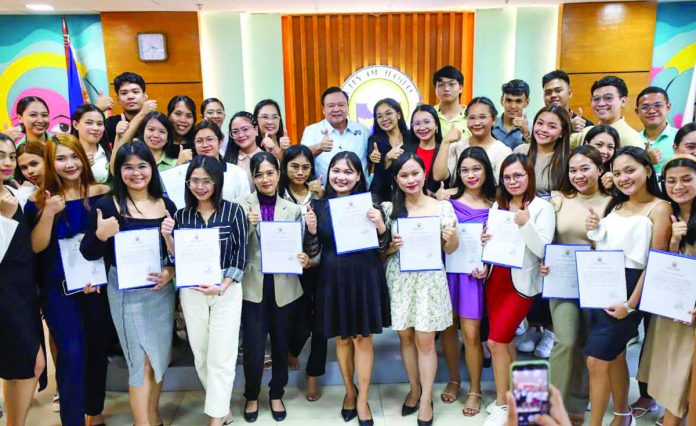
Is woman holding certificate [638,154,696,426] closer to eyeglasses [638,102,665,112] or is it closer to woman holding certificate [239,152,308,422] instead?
eyeglasses [638,102,665,112]

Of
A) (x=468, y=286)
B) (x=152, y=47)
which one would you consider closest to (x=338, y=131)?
(x=468, y=286)

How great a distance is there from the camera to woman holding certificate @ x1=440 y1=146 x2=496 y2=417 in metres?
2.71

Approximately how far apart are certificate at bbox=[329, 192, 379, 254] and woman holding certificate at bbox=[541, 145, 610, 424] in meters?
0.90

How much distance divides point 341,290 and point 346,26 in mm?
4632

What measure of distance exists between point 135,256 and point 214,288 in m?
0.40

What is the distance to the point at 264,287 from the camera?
275cm

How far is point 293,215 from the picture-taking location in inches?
107

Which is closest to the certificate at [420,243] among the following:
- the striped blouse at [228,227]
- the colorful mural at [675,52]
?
the striped blouse at [228,227]

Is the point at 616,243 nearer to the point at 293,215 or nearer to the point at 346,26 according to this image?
the point at 293,215

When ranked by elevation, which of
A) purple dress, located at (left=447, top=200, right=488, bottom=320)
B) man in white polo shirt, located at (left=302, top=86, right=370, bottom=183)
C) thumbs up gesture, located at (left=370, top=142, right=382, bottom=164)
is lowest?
purple dress, located at (left=447, top=200, right=488, bottom=320)

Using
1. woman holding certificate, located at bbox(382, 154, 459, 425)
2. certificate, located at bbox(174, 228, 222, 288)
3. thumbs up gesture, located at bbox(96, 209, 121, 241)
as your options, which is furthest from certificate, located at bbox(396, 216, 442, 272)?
thumbs up gesture, located at bbox(96, 209, 121, 241)

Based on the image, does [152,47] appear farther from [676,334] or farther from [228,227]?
[676,334]

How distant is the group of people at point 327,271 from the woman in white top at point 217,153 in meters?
0.01

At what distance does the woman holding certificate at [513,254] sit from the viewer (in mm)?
2541
